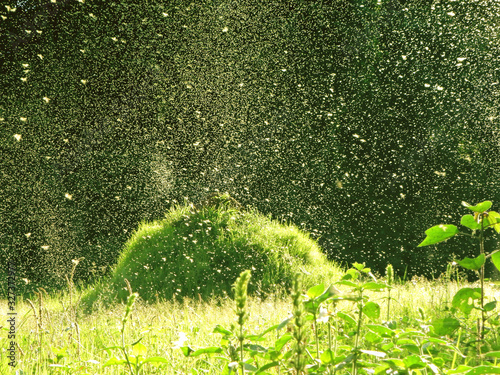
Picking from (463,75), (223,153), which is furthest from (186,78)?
(463,75)

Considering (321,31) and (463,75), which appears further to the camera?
(321,31)

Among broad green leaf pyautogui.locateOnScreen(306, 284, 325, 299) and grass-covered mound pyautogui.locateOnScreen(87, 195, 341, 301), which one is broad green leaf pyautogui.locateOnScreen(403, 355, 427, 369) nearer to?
broad green leaf pyautogui.locateOnScreen(306, 284, 325, 299)

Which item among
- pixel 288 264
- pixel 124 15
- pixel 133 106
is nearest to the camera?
pixel 288 264

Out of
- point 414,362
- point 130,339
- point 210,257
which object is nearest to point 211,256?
point 210,257

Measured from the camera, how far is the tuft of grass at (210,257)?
255 inches

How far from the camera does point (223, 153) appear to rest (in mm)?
13562

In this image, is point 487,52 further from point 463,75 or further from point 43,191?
point 43,191

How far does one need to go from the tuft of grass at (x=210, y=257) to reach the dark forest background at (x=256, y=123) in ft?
17.7

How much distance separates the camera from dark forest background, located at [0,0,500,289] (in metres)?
13.0

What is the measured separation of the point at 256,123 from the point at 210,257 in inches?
305

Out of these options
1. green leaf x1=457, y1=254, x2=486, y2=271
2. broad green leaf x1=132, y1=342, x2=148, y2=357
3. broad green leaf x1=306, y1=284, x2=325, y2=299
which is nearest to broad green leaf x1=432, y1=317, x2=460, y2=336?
green leaf x1=457, y1=254, x2=486, y2=271

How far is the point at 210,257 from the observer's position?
6.75 m

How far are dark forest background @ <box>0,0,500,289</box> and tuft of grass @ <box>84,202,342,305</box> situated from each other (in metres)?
5.39

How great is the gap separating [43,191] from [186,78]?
6.30 meters
